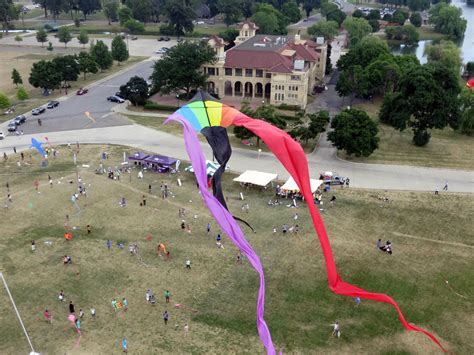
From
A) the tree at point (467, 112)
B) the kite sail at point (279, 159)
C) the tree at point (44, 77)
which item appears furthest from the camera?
the tree at point (44, 77)

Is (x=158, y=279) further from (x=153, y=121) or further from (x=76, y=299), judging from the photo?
(x=153, y=121)

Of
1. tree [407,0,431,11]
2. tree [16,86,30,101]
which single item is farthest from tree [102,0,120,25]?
tree [407,0,431,11]

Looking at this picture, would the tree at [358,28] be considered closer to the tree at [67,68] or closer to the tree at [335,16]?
the tree at [335,16]

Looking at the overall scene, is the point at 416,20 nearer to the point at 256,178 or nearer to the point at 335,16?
the point at 335,16

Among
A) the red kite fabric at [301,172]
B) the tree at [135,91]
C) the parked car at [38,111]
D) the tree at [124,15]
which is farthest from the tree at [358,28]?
the red kite fabric at [301,172]

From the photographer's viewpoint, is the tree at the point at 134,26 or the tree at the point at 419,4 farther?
the tree at the point at 419,4

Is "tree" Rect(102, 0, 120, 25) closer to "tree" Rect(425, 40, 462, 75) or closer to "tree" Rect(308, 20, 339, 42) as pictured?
"tree" Rect(308, 20, 339, 42)
